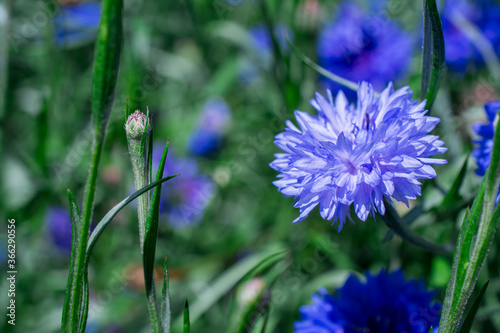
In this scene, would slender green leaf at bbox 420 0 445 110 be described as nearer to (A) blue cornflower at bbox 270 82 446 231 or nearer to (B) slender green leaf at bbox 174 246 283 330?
(A) blue cornflower at bbox 270 82 446 231

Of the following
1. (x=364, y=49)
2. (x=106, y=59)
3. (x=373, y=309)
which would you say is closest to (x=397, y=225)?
(x=373, y=309)

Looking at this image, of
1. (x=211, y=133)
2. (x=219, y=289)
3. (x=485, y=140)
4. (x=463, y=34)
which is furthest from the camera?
(x=211, y=133)

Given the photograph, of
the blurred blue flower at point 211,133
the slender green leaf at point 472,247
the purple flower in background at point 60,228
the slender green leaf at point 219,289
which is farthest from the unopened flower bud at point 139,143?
the blurred blue flower at point 211,133

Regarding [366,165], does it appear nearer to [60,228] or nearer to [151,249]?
[151,249]

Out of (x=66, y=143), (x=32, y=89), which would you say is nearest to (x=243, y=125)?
(x=66, y=143)

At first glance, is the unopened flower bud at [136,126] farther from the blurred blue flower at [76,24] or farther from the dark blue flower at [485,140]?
the blurred blue flower at [76,24]
